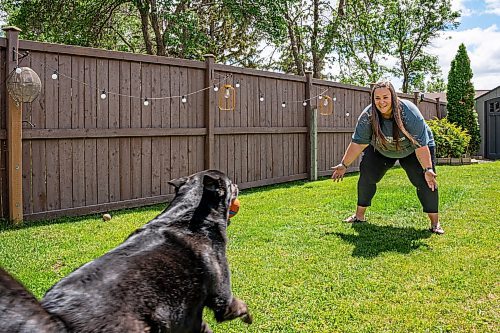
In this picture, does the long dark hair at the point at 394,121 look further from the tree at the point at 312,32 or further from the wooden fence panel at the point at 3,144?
the tree at the point at 312,32

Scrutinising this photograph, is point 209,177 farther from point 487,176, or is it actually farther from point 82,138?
point 487,176

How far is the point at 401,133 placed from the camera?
209 inches

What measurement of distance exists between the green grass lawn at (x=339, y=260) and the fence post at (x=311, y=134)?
313cm

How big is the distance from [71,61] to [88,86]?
37 centimetres

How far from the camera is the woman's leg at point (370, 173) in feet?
19.3

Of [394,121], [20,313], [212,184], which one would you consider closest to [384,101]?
[394,121]

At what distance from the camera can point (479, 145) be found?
1859 cm

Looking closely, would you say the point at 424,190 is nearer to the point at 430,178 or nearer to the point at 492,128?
the point at 430,178

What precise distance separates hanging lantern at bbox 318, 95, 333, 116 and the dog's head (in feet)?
26.8

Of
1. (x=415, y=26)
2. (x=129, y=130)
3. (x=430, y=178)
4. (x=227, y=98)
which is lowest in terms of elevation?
(x=430, y=178)

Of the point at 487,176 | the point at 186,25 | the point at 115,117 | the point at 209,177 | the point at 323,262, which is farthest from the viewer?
the point at 186,25

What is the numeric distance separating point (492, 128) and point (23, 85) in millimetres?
17094

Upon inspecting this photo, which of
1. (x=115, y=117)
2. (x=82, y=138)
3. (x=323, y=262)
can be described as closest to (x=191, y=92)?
(x=115, y=117)

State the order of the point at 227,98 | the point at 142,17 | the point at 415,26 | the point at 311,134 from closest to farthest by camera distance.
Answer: the point at 227,98 < the point at 311,134 < the point at 142,17 < the point at 415,26
